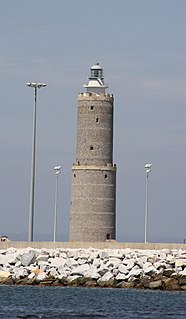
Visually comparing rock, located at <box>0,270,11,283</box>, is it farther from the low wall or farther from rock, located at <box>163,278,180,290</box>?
the low wall

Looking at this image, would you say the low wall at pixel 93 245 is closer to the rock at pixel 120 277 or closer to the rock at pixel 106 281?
the rock at pixel 120 277

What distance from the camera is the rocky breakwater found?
5206 centimetres

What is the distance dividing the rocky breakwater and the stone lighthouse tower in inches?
483

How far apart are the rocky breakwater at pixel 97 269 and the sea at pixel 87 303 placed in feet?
1.79

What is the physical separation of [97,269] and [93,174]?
17.4 meters

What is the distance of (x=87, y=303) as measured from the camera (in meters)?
47.1

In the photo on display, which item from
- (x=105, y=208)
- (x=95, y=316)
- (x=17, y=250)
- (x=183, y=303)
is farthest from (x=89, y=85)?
(x=95, y=316)

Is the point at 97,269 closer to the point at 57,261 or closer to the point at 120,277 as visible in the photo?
the point at 120,277

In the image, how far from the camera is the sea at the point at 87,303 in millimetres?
43469

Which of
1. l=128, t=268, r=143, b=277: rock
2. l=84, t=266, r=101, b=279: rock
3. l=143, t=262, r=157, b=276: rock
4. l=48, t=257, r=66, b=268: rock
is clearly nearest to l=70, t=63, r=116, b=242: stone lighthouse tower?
l=48, t=257, r=66, b=268: rock

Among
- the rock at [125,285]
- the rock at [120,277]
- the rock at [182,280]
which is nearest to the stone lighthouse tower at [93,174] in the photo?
the rock at [120,277]

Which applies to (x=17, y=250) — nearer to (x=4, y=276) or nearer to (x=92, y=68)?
(x=4, y=276)

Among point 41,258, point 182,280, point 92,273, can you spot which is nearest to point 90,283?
point 92,273

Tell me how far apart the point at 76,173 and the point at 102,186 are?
145cm
